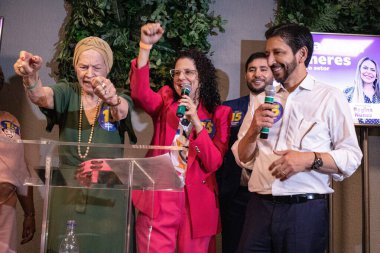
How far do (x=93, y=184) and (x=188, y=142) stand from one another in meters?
0.92

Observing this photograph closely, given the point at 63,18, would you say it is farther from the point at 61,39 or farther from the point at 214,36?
the point at 214,36

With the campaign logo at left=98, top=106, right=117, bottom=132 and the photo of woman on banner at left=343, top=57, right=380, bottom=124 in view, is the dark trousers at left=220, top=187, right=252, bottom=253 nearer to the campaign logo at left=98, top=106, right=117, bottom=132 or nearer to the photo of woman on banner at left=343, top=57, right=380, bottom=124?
the campaign logo at left=98, top=106, right=117, bottom=132

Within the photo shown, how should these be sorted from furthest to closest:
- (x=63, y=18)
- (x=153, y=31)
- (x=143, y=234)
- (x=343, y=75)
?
1. (x=63, y=18)
2. (x=343, y=75)
3. (x=153, y=31)
4. (x=143, y=234)

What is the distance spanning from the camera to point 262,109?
2119 mm

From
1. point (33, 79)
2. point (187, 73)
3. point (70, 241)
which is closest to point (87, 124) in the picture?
point (33, 79)

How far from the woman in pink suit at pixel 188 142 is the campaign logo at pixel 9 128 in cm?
77

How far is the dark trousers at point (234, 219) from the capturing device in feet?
9.58

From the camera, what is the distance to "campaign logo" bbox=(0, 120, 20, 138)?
279 cm

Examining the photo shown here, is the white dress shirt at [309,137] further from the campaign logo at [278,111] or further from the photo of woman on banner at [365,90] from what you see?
the photo of woman on banner at [365,90]

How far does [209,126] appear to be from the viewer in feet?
9.18

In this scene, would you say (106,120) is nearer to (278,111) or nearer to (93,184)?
(93,184)

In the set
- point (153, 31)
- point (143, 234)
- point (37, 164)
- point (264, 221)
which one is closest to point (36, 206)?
point (37, 164)

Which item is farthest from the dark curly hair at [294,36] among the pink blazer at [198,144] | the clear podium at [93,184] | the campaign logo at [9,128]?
the campaign logo at [9,128]

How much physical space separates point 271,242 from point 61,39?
7.47ft
